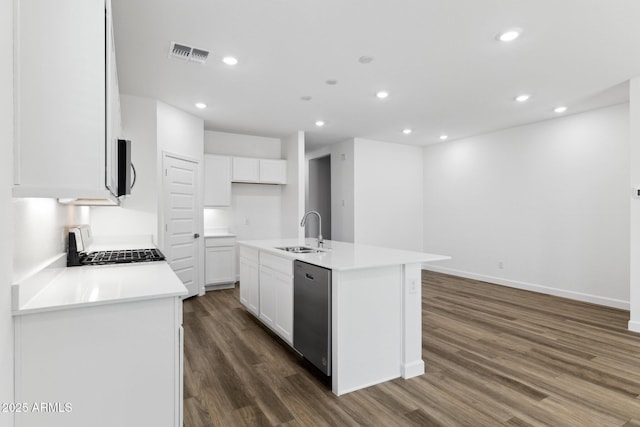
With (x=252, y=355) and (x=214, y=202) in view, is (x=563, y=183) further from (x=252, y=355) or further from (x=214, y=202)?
(x=214, y=202)

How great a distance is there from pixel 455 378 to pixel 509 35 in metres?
2.80

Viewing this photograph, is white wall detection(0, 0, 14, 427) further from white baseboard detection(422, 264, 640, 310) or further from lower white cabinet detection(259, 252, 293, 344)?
white baseboard detection(422, 264, 640, 310)

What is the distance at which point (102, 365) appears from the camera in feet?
4.76

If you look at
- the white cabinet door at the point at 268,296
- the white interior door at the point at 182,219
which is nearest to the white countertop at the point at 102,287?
the white cabinet door at the point at 268,296

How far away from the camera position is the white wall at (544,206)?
4516 millimetres

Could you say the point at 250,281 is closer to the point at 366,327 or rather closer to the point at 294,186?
the point at 366,327

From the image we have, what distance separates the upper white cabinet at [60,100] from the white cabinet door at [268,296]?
220 cm

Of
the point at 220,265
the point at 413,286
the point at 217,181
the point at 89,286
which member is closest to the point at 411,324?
the point at 413,286

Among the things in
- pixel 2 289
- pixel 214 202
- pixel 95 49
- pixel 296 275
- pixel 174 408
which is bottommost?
pixel 174 408

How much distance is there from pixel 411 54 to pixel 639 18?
1.66 metres

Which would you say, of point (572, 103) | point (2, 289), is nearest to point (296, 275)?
point (2, 289)

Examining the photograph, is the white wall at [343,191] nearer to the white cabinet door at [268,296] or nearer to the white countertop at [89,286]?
the white cabinet door at [268,296]

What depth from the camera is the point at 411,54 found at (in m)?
3.06

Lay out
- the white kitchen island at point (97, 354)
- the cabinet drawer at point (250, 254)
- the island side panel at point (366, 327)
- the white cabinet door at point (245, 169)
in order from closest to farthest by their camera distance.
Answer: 1. the white kitchen island at point (97, 354)
2. the island side panel at point (366, 327)
3. the cabinet drawer at point (250, 254)
4. the white cabinet door at point (245, 169)
